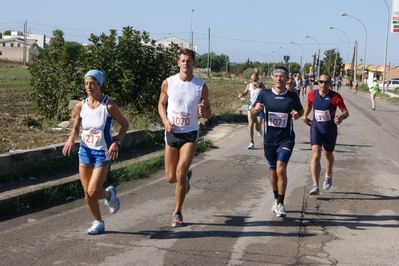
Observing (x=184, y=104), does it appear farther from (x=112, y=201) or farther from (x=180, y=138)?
(x=112, y=201)

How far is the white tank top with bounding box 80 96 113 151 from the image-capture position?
6.62 m

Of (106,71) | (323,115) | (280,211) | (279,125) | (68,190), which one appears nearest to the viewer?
(280,211)

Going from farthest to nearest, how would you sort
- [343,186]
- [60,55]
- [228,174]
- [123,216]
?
1. [60,55]
2. [228,174]
3. [343,186]
4. [123,216]

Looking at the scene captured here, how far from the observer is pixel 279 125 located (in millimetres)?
7844

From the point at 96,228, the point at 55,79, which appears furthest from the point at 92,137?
the point at 55,79

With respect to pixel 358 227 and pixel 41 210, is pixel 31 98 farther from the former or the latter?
pixel 358 227

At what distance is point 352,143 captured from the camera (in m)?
16.7

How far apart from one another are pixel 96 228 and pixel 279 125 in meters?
2.68

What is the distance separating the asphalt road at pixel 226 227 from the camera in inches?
238

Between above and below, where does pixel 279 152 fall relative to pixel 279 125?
below

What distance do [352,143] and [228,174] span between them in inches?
262

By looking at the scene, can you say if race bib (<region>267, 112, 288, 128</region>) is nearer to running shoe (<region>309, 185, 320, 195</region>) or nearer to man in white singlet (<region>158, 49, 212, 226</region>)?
man in white singlet (<region>158, 49, 212, 226</region>)

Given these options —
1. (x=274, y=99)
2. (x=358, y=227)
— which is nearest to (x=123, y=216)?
(x=274, y=99)

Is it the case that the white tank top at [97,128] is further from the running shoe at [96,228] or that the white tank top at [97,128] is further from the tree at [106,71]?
the tree at [106,71]
